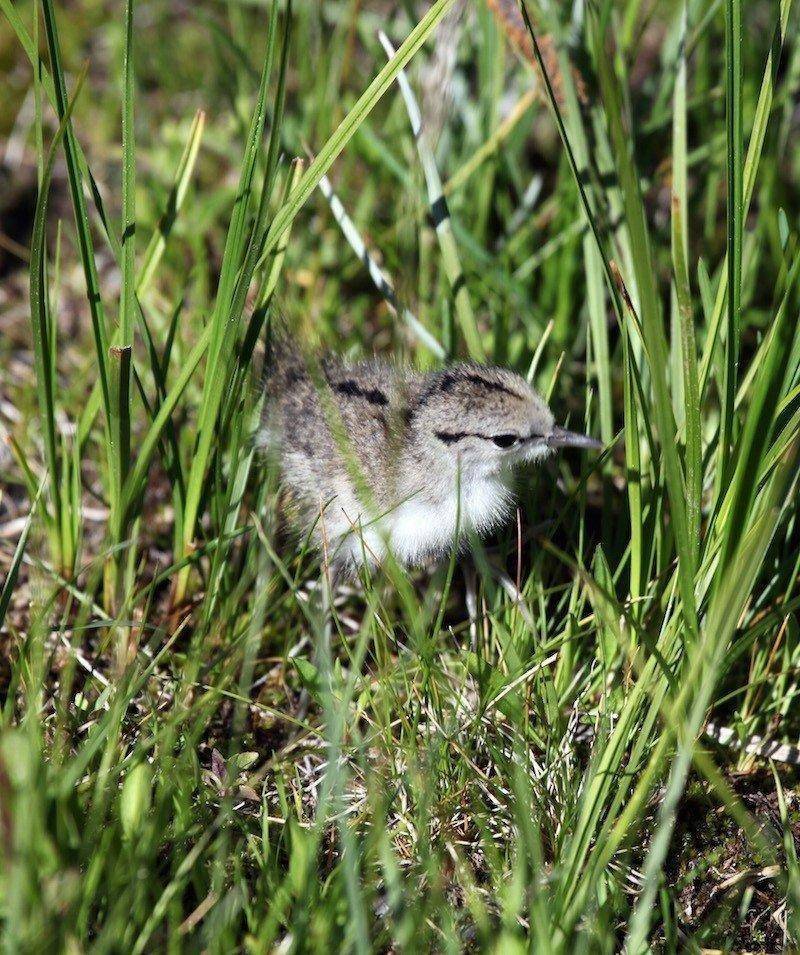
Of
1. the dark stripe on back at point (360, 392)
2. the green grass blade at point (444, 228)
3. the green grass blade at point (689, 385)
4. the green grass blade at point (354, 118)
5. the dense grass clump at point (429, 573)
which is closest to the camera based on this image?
the dense grass clump at point (429, 573)

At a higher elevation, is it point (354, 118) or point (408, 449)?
point (354, 118)

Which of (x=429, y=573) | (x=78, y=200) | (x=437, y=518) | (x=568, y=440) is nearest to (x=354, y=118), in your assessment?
(x=78, y=200)

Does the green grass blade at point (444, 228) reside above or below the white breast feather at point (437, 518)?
above

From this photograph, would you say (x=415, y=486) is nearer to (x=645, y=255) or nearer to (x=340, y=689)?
(x=340, y=689)

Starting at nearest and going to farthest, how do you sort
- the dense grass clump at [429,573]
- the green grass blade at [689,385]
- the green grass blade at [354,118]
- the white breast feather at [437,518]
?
the dense grass clump at [429,573]
the green grass blade at [689,385]
the green grass blade at [354,118]
the white breast feather at [437,518]

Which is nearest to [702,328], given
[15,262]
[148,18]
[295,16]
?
[295,16]

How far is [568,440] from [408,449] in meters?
0.49

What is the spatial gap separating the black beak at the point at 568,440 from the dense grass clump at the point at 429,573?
0.08m

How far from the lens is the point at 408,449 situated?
2959 millimetres

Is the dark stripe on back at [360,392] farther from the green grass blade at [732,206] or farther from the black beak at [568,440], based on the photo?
the green grass blade at [732,206]

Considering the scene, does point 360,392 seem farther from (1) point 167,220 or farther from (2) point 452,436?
(1) point 167,220

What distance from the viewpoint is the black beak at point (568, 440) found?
279cm

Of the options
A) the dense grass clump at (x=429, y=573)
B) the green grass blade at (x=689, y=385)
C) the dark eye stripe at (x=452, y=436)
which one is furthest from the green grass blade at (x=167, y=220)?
the green grass blade at (x=689, y=385)

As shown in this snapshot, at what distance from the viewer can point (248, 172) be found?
2.53 m
